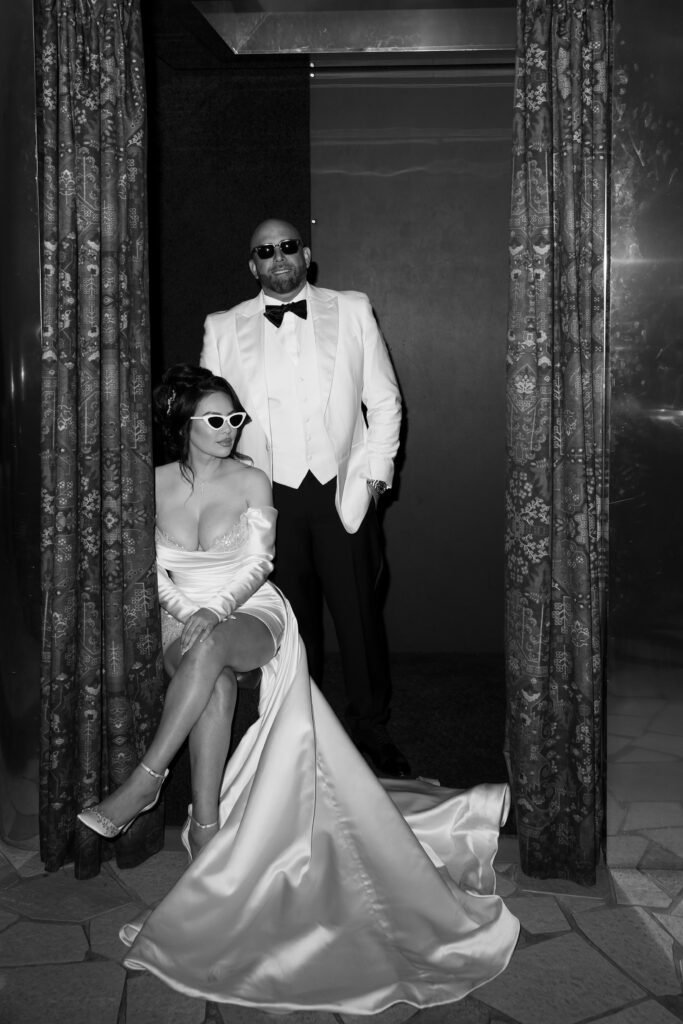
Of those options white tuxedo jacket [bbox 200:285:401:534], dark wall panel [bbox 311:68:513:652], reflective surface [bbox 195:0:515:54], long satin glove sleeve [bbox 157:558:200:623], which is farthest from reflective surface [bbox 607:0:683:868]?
dark wall panel [bbox 311:68:513:652]

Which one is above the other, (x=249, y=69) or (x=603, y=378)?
(x=249, y=69)

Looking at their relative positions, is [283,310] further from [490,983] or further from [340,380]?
[490,983]

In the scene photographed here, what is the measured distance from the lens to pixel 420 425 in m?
4.70

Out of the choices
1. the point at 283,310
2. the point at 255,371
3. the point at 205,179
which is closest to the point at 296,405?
the point at 255,371

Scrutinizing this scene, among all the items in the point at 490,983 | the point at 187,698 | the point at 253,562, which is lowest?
the point at 490,983

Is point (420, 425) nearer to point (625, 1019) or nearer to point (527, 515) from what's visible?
point (527, 515)

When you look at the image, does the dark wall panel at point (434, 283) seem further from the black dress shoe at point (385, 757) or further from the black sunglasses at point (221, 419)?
the black sunglasses at point (221, 419)

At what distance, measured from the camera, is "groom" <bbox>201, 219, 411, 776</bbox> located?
341 cm

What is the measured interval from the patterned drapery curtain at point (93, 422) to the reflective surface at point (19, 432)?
0.06 metres

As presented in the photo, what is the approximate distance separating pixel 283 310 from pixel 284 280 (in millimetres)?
107

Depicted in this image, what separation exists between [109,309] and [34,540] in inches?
27.6

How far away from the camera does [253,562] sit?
2.91m

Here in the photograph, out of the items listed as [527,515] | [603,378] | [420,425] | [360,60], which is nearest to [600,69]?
[603,378]

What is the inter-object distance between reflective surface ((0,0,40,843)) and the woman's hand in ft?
1.62
